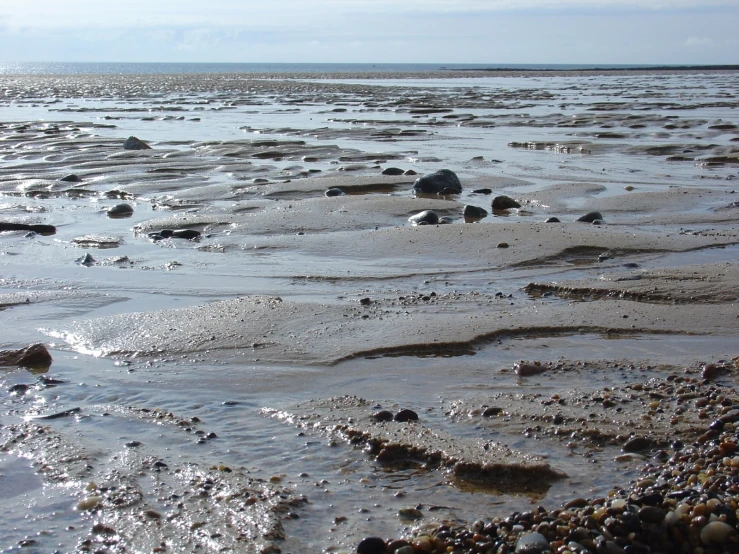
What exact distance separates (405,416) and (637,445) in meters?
0.96

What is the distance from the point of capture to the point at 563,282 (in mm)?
5754

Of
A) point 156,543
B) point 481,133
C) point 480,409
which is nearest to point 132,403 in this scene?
point 156,543

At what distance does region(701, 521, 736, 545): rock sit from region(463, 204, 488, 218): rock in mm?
6271

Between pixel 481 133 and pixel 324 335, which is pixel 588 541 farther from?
pixel 481 133

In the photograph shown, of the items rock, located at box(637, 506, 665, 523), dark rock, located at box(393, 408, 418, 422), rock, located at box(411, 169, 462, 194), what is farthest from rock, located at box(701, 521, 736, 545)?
rock, located at box(411, 169, 462, 194)

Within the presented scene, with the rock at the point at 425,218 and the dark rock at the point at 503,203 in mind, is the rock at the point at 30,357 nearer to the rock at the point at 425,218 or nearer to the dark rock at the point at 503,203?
the rock at the point at 425,218

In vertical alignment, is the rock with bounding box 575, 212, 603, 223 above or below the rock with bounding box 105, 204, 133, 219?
above

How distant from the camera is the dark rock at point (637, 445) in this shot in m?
3.21

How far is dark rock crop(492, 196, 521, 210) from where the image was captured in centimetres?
894

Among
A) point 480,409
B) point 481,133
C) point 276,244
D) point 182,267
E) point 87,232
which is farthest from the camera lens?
point 481,133

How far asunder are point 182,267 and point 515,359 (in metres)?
3.12

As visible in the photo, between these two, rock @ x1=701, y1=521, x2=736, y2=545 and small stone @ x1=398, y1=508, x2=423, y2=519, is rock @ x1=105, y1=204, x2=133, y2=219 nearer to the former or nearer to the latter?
small stone @ x1=398, y1=508, x2=423, y2=519

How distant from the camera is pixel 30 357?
4.24m

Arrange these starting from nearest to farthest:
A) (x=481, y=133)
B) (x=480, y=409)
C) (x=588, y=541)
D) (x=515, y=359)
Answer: (x=588, y=541) → (x=480, y=409) → (x=515, y=359) → (x=481, y=133)
